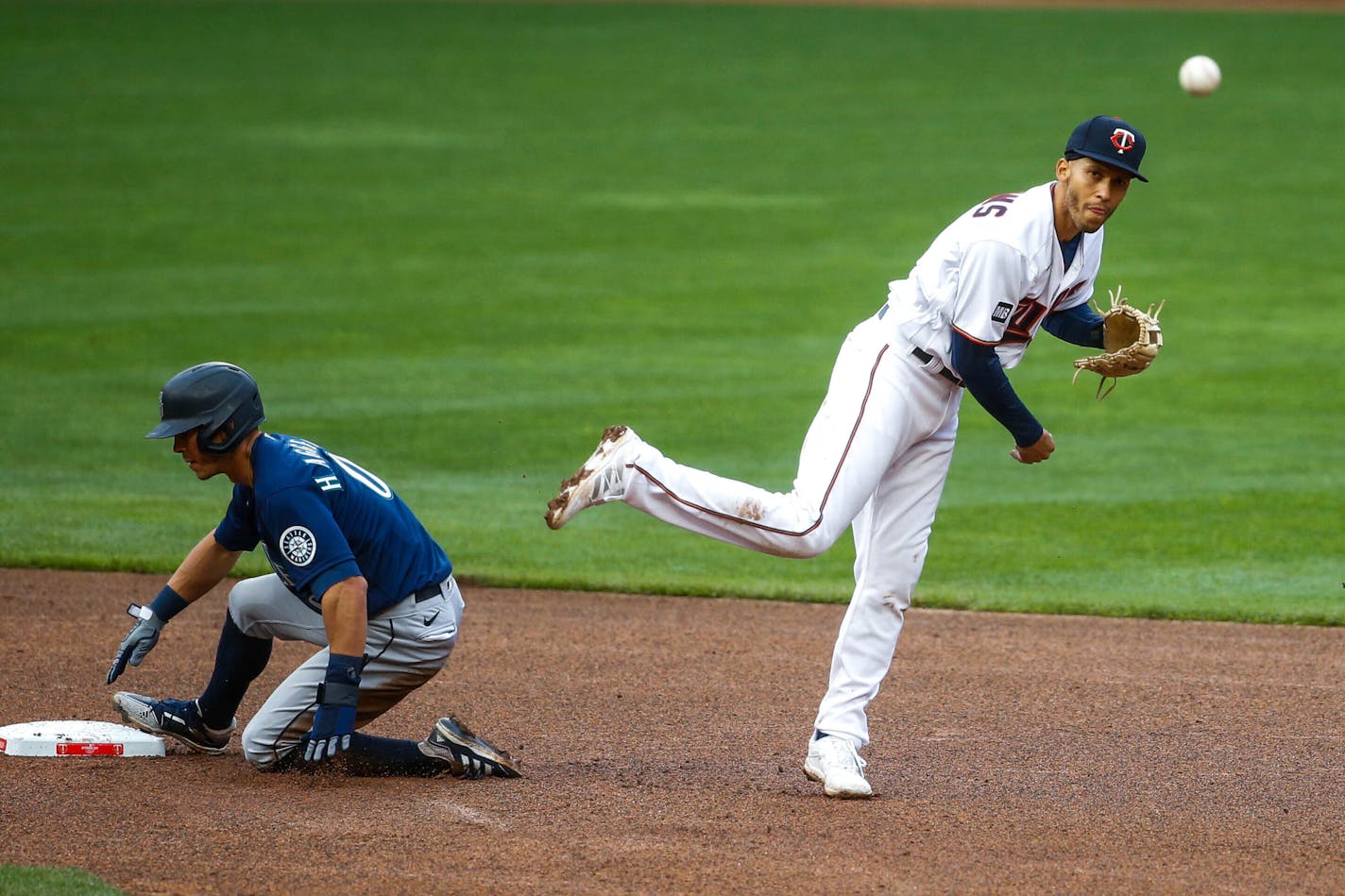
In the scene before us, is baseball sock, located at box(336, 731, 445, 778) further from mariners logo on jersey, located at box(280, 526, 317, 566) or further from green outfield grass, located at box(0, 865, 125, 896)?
green outfield grass, located at box(0, 865, 125, 896)

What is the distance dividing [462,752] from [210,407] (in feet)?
4.15

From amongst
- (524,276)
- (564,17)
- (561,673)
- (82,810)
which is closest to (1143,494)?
(561,673)

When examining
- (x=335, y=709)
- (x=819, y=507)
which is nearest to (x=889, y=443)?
(x=819, y=507)

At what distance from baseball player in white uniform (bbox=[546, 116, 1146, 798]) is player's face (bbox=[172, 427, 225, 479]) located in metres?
0.95

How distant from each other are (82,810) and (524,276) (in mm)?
12195

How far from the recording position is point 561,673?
21.5ft

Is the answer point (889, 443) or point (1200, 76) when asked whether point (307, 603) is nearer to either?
point (889, 443)

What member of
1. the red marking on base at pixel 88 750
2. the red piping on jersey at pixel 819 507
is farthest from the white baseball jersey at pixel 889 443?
the red marking on base at pixel 88 750

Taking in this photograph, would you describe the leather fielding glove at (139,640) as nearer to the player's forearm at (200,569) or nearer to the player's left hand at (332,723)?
the player's forearm at (200,569)

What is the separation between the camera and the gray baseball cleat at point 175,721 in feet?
17.4

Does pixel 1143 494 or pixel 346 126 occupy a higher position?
pixel 346 126

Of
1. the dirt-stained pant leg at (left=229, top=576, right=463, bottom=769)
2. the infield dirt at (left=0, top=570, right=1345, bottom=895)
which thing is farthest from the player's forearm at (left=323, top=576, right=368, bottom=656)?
the infield dirt at (left=0, top=570, right=1345, bottom=895)

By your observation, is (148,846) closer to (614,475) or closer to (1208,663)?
(614,475)

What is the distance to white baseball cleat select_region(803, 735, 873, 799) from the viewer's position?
16.1 ft
